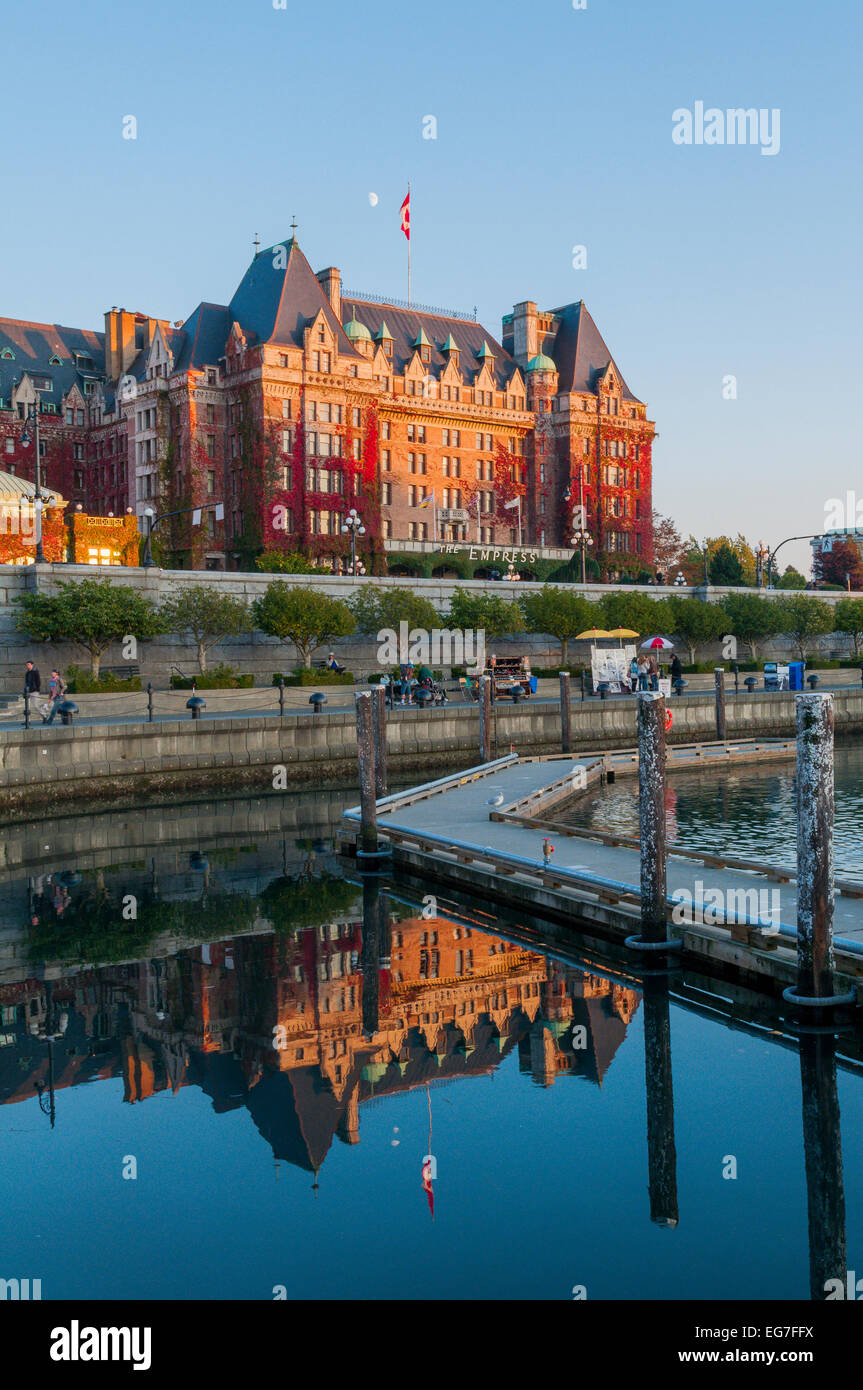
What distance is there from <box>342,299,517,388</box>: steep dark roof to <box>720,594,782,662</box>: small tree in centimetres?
2999

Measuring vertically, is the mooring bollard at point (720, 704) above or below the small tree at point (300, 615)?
below

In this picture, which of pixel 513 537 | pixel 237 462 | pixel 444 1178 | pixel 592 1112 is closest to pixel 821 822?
pixel 592 1112

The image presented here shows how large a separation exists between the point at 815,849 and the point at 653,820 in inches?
113

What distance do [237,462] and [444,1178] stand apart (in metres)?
66.0

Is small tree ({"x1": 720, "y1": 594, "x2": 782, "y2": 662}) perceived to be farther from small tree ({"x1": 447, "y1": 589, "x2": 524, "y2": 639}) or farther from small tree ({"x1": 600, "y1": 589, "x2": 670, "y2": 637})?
small tree ({"x1": 447, "y1": 589, "x2": 524, "y2": 639})

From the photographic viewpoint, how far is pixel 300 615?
1950 inches

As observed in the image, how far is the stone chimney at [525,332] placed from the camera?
91.2 meters

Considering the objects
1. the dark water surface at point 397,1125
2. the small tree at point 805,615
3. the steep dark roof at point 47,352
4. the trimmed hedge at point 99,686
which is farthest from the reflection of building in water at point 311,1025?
the steep dark roof at point 47,352

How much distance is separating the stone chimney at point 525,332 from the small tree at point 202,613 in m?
49.6

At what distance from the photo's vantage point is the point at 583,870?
1850 cm

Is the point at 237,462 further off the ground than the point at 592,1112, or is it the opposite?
the point at 237,462

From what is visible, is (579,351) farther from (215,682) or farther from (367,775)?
(367,775)
